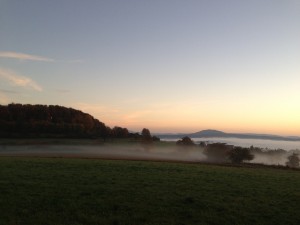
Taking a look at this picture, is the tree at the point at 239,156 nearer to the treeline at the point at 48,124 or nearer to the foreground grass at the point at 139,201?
the foreground grass at the point at 139,201

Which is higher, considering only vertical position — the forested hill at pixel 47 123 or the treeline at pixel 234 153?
the forested hill at pixel 47 123

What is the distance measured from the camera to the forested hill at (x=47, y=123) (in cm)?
10461

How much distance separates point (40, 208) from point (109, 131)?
361 ft

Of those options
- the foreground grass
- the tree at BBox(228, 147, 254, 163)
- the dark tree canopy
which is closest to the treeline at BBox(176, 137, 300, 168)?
the tree at BBox(228, 147, 254, 163)

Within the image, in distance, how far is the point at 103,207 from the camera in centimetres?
1512

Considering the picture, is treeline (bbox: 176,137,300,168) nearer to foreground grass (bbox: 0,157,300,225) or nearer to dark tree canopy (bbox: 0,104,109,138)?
dark tree canopy (bbox: 0,104,109,138)

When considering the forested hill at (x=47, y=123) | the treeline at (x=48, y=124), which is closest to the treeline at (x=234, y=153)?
the treeline at (x=48, y=124)

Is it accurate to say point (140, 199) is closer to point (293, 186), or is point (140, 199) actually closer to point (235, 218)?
point (235, 218)

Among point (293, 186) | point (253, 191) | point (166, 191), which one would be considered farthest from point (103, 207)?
point (293, 186)

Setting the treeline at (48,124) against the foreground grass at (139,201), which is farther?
the treeline at (48,124)

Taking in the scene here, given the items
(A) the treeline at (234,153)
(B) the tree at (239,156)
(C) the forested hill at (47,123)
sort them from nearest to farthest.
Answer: (B) the tree at (239,156)
(A) the treeline at (234,153)
(C) the forested hill at (47,123)

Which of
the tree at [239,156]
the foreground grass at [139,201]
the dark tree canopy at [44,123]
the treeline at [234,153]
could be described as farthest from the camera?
the dark tree canopy at [44,123]

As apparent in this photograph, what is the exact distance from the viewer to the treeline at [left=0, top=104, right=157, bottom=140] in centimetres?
10444

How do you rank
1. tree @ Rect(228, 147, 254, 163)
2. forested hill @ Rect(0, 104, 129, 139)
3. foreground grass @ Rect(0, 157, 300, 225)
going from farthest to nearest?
forested hill @ Rect(0, 104, 129, 139) → tree @ Rect(228, 147, 254, 163) → foreground grass @ Rect(0, 157, 300, 225)
